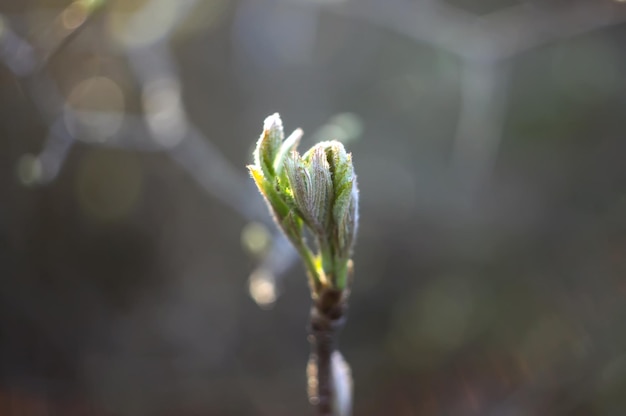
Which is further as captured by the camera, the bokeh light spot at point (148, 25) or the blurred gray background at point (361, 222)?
the blurred gray background at point (361, 222)

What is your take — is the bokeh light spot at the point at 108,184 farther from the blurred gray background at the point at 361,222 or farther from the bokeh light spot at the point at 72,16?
the bokeh light spot at the point at 72,16

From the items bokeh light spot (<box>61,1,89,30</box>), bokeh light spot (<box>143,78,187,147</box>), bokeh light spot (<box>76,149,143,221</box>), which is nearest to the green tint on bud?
bokeh light spot (<box>61,1,89,30</box>)

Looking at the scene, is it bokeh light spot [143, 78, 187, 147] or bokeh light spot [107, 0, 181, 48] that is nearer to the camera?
bokeh light spot [143, 78, 187, 147]

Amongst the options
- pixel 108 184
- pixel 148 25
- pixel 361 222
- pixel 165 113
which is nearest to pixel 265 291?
pixel 165 113

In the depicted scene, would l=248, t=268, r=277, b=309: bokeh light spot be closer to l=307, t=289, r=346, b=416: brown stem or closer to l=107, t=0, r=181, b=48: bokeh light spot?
l=307, t=289, r=346, b=416: brown stem

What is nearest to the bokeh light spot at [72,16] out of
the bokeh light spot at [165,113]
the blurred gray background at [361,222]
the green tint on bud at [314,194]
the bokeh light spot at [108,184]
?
the bokeh light spot at [165,113]
